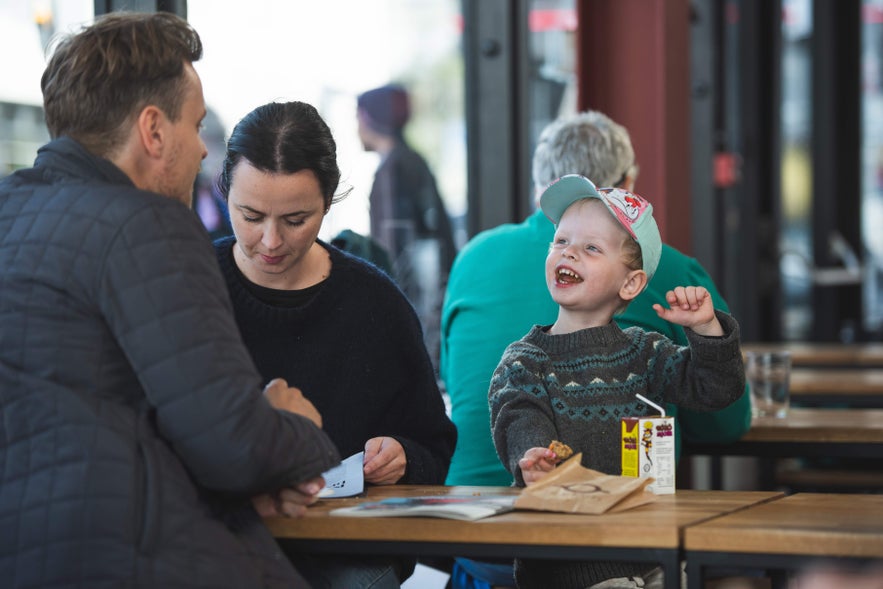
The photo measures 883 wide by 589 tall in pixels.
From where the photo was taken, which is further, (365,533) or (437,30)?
(437,30)

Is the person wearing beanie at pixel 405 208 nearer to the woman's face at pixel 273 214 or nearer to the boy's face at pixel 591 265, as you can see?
the woman's face at pixel 273 214

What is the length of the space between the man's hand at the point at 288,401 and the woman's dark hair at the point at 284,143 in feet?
1.74

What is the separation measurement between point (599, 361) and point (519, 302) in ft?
1.96

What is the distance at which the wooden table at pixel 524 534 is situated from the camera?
1.72 metres

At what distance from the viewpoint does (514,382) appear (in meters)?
2.23

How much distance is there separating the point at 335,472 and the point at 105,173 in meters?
0.71

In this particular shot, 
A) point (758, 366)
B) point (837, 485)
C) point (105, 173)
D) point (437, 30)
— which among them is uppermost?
point (437, 30)

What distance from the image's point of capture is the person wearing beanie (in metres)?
3.92

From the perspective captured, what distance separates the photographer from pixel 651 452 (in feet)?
6.76

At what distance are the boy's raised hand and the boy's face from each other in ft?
0.37

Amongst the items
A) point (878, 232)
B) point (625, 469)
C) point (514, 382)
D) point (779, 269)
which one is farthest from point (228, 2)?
point (878, 232)

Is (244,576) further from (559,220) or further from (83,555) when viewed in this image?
(559,220)

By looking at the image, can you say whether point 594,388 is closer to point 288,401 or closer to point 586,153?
point 288,401

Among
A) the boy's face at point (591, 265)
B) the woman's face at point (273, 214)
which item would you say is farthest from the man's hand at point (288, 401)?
the boy's face at point (591, 265)
